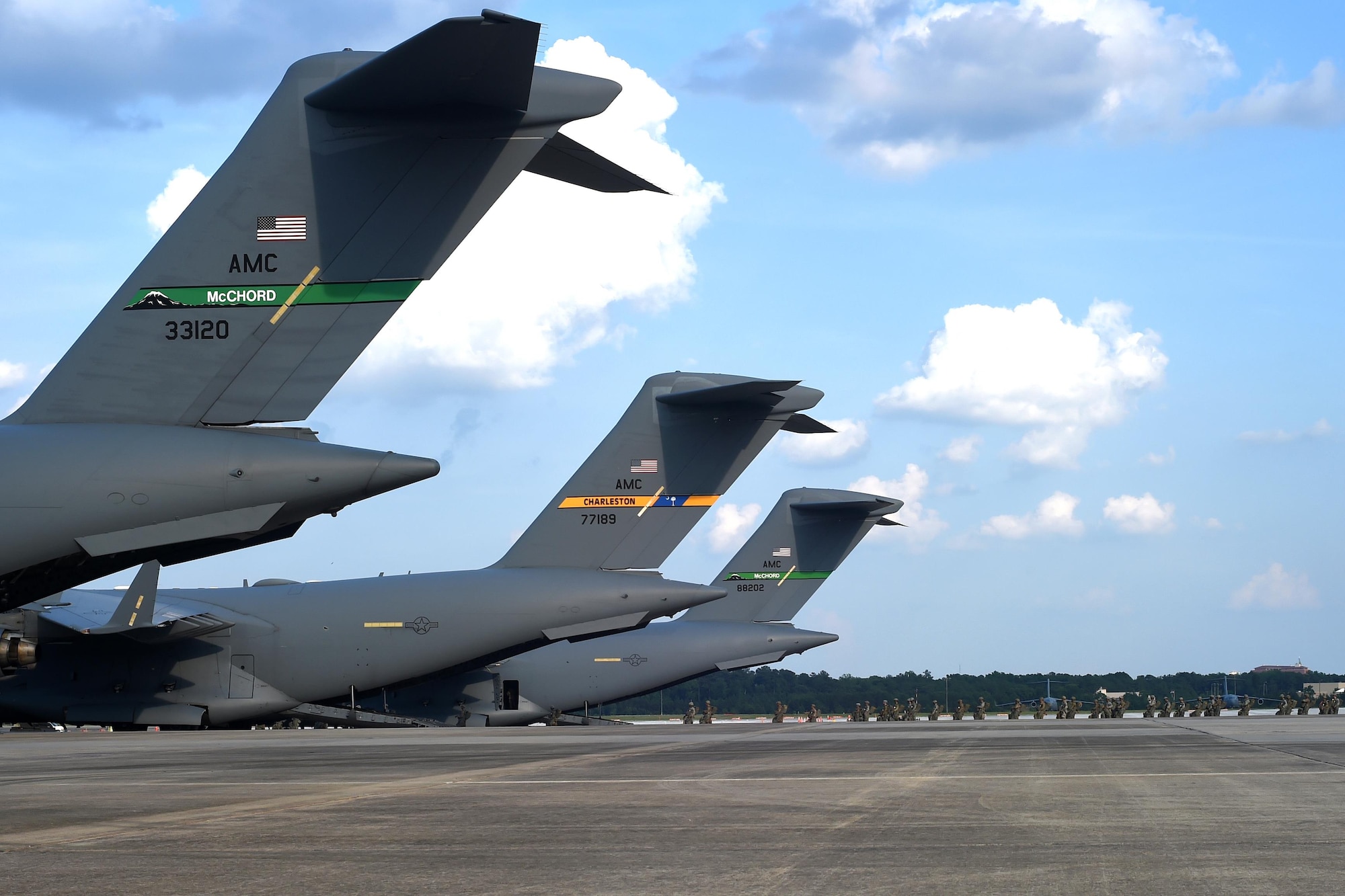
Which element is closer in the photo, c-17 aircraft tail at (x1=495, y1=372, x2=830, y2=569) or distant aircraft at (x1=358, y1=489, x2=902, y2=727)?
c-17 aircraft tail at (x1=495, y1=372, x2=830, y2=569)

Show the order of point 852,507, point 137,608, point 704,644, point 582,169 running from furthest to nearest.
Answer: point 852,507, point 704,644, point 137,608, point 582,169

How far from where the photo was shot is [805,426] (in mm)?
31172

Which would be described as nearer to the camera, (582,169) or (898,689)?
(582,169)

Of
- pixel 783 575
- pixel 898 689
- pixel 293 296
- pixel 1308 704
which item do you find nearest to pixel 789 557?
pixel 783 575

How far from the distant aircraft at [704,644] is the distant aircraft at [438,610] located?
2.07m

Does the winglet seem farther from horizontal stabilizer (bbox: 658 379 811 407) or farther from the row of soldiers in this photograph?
the row of soldiers

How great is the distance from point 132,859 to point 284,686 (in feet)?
79.3

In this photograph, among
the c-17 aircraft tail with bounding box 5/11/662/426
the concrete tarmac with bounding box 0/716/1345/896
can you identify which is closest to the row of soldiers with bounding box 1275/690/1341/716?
the concrete tarmac with bounding box 0/716/1345/896

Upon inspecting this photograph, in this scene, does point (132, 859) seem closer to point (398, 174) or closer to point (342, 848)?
point (342, 848)

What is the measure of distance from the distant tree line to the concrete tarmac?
63429 mm

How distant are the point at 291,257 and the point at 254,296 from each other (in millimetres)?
386

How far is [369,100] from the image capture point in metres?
8.55

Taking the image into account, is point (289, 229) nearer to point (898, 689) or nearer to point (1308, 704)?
point (1308, 704)

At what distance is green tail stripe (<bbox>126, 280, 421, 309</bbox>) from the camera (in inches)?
348
